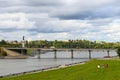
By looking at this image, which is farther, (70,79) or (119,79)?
(70,79)

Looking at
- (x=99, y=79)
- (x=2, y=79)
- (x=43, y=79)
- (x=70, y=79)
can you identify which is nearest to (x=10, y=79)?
(x=2, y=79)

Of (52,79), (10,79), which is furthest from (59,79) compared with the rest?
(10,79)

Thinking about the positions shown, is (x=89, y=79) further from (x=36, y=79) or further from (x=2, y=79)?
(x=2, y=79)

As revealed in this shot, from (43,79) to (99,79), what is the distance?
954 cm

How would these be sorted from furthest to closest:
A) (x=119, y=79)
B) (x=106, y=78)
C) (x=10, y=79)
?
(x=10, y=79) < (x=106, y=78) < (x=119, y=79)

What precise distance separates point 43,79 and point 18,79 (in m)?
4.39

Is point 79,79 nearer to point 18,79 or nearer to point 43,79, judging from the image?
point 43,79

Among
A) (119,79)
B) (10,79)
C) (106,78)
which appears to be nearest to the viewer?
(119,79)

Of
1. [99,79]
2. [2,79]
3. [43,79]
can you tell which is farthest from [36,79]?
[99,79]

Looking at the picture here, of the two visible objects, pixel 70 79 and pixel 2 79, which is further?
pixel 2 79

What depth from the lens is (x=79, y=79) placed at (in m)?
54.9

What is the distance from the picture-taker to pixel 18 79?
Answer: 193 ft

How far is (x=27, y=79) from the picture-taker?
5828cm

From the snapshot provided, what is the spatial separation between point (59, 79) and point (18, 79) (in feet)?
23.5
